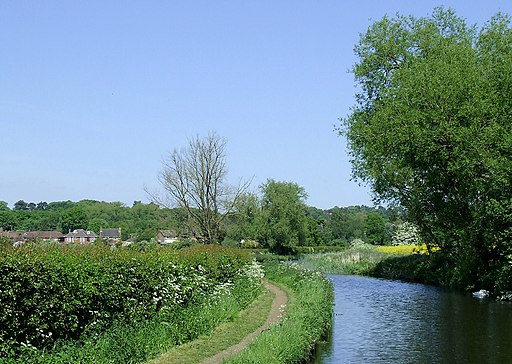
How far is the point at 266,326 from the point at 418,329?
5756mm

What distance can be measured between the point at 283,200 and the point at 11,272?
6400 centimetres

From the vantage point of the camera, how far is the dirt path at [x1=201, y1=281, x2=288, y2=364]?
12961 mm

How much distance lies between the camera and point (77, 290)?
11570 millimetres

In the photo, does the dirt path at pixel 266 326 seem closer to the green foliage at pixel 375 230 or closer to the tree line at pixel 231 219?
the tree line at pixel 231 219

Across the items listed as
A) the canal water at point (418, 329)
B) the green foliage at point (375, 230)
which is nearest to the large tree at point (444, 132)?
the canal water at point (418, 329)

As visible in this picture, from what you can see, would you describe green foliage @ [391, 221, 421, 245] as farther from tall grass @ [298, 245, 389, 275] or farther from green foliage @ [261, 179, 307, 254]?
tall grass @ [298, 245, 389, 275]

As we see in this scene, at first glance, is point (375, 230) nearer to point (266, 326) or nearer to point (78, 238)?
point (78, 238)

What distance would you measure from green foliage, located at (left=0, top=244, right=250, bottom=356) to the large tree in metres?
15.9

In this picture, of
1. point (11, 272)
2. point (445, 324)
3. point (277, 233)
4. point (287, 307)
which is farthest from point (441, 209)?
point (277, 233)

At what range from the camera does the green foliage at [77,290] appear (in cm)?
1014

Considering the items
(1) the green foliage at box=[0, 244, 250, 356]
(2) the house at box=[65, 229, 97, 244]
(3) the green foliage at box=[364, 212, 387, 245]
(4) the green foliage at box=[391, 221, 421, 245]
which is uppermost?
(3) the green foliage at box=[364, 212, 387, 245]

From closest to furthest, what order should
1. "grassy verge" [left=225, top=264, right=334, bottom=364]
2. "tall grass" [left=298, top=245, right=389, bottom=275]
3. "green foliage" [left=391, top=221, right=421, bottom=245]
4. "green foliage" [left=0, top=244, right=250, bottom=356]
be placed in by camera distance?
"green foliage" [left=0, top=244, right=250, bottom=356] < "grassy verge" [left=225, top=264, right=334, bottom=364] < "tall grass" [left=298, top=245, right=389, bottom=275] < "green foliage" [left=391, top=221, right=421, bottom=245]

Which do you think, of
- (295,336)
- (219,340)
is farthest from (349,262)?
(295,336)

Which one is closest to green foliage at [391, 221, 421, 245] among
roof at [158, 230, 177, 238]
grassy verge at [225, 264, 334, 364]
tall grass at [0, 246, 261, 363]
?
roof at [158, 230, 177, 238]
